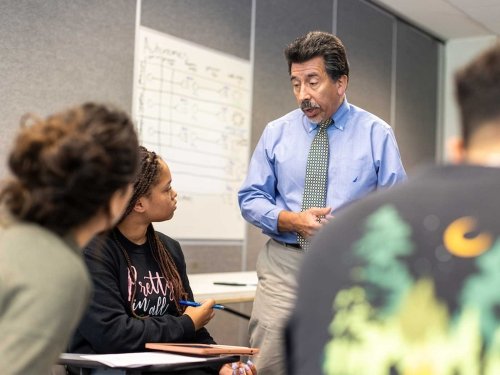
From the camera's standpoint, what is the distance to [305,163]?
2484 mm

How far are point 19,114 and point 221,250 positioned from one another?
1474 millimetres

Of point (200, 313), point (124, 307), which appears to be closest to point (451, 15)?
point (200, 313)

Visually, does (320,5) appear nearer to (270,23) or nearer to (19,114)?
(270,23)

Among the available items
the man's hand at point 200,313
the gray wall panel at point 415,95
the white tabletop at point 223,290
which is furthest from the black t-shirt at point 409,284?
the gray wall panel at point 415,95

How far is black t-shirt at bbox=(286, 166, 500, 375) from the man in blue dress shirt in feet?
4.86

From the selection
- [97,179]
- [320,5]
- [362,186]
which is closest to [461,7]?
[320,5]

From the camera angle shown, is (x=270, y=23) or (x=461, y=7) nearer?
(x=270, y=23)

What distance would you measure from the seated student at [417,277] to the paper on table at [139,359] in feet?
3.12

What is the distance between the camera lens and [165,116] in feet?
12.2

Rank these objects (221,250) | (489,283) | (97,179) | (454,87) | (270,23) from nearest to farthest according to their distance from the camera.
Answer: (489,283) < (454,87) < (97,179) < (221,250) < (270,23)

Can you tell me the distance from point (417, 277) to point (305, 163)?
5.56ft

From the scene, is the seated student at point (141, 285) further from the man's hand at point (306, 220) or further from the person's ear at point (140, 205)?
the man's hand at point (306, 220)

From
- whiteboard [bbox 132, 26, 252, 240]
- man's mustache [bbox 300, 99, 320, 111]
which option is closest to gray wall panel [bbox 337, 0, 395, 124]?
whiteboard [bbox 132, 26, 252, 240]

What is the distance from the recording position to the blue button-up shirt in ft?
8.00
